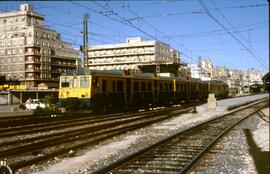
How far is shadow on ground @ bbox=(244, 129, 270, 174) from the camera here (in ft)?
28.7

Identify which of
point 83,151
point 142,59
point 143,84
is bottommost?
point 83,151

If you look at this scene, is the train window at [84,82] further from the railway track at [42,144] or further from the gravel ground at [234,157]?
the gravel ground at [234,157]

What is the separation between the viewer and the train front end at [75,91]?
78.5ft

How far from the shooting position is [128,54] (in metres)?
114

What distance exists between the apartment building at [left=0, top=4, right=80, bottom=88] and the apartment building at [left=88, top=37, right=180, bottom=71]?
26.1 metres

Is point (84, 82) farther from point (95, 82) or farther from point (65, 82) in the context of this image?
point (65, 82)

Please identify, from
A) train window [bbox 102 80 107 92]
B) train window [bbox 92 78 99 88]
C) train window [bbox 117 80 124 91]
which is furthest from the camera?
train window [bbox 117 80 124 91]

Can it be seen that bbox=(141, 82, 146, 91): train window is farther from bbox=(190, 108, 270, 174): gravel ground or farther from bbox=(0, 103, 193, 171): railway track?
bbox=(190, 108, 270, 174): gravel ground

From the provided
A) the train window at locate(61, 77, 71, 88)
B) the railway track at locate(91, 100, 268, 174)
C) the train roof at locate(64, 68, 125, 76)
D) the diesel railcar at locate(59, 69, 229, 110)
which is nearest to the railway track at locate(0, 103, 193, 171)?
the railway track at locate(91, 100, 268, 174)

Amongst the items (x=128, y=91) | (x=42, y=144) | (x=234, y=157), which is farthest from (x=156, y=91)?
(x=234, y=157)

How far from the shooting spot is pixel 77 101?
24422 mm

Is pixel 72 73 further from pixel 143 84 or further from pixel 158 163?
pixel 158 163

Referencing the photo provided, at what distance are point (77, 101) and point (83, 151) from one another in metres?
13.2

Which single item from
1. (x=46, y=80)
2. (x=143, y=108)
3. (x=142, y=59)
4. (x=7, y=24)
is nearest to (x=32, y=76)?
(x=46, y=80)
